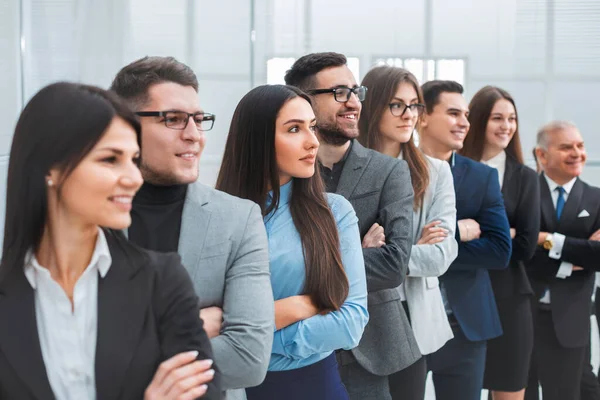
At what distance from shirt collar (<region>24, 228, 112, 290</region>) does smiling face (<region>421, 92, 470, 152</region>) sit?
8.64 feet

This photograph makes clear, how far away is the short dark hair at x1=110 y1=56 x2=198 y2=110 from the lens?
2.11m

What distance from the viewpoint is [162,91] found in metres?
2.11

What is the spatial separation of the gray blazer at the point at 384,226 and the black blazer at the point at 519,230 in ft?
4.13

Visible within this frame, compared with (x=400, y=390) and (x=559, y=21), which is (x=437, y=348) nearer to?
(x=400, y=390)

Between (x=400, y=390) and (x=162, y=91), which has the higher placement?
(x=162, y=91)

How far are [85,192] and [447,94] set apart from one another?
303 cm

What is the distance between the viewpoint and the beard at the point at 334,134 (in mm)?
3117

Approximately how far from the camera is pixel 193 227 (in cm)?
A: 200

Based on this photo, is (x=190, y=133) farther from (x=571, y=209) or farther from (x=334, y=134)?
(x=571, y=209)

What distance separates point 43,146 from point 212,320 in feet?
2.10

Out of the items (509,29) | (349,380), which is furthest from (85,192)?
(509,29)

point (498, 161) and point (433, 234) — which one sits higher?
point (498, 161)

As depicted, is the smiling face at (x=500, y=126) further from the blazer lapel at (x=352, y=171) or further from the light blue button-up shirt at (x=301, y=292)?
the light blue button-up shirt at (x=301, y=292)

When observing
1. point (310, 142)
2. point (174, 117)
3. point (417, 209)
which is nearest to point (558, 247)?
point (417, 209)
